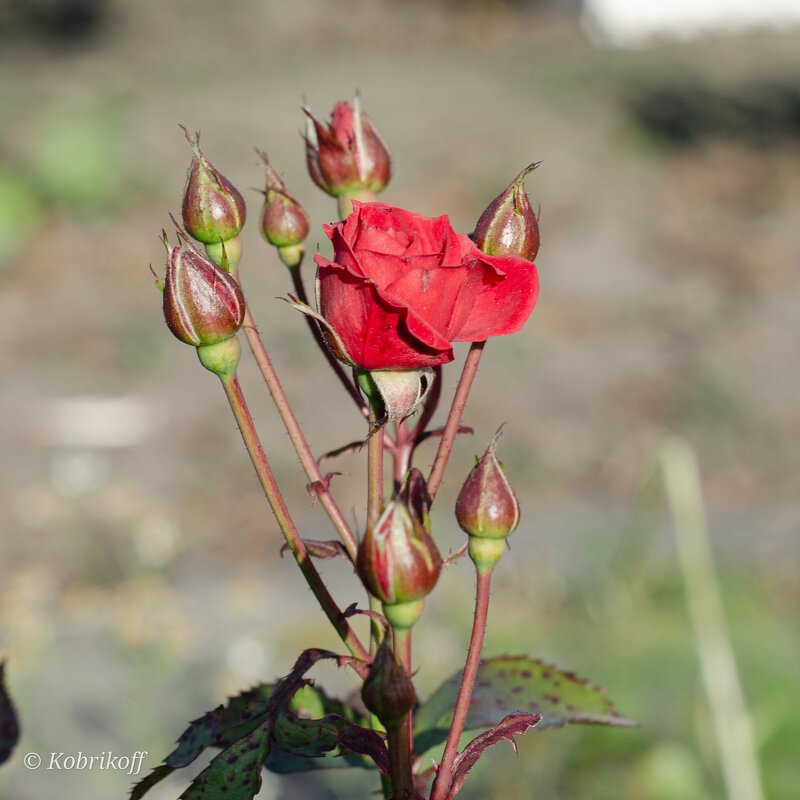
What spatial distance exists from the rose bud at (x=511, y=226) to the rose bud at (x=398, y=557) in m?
0.15

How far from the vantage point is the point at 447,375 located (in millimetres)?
3471

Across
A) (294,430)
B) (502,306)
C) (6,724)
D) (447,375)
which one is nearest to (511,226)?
(502,306)

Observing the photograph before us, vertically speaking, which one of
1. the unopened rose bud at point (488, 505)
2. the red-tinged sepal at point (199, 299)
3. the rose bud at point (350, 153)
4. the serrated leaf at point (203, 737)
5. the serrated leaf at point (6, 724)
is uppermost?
the rose bud at point (350, 153)

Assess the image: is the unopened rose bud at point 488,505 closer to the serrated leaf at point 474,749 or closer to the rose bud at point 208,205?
the serrated leaf at point 474,749

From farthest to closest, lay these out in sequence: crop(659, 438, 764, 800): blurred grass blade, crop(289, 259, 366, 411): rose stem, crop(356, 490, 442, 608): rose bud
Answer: crop(659, 438, 764, 800): blurred grass blade < crop(289, 259, 366, 411): rose stem < crop(356, 490, 442, 608): rose bud

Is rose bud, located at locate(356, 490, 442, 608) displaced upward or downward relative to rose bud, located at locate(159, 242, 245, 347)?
downward

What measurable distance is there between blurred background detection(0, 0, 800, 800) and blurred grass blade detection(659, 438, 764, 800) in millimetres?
92

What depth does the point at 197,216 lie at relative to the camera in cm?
55

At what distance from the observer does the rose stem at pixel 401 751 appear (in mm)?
478

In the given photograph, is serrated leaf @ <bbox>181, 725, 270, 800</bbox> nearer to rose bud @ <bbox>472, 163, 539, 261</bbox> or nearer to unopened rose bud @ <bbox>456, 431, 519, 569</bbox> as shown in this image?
unopened rose bud @ <bbox>456, 431, 519, 569</bbox>

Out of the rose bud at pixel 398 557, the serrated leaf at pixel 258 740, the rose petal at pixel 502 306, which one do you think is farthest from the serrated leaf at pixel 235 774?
the rose petal at pixel 502 306

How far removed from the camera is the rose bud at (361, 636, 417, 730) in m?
0.45

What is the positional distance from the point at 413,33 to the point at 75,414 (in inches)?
219

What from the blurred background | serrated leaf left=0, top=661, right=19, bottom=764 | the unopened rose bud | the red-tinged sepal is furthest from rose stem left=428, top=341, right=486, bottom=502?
the blurred background
